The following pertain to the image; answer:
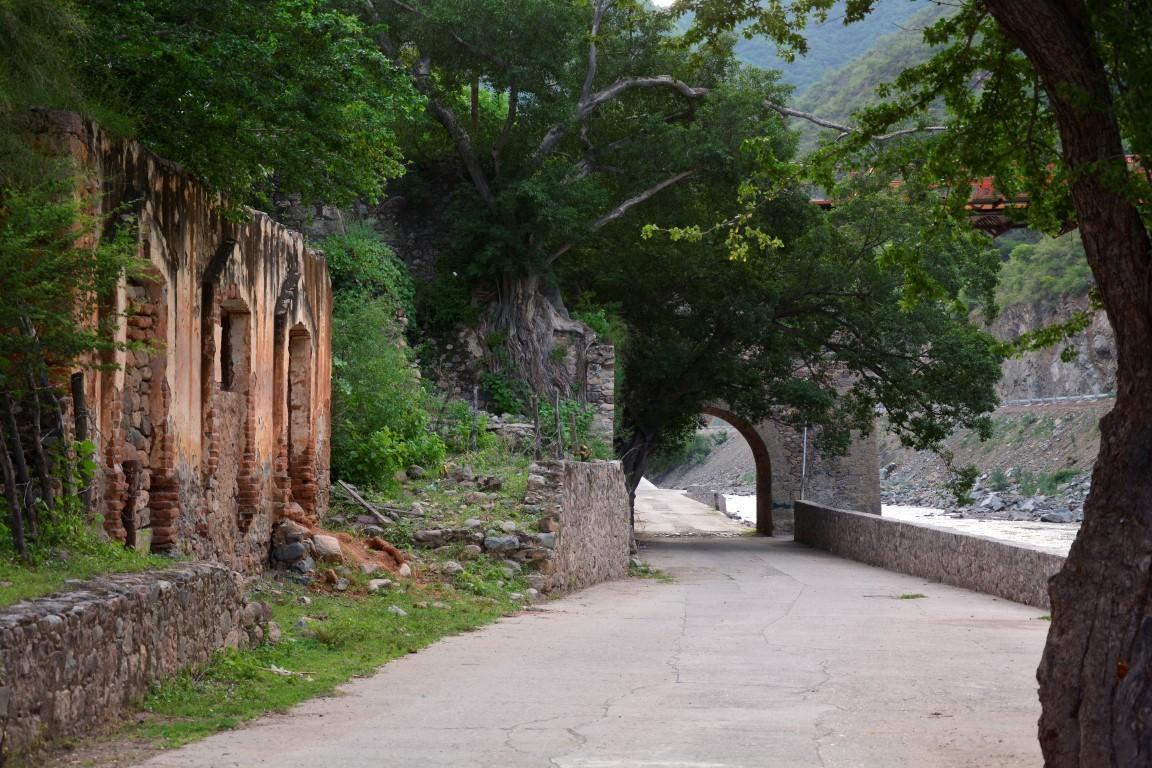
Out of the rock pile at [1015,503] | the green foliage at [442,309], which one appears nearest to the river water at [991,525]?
the rock pile at [1015,503]

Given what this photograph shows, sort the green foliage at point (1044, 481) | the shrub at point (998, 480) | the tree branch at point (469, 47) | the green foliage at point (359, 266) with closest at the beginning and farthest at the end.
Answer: the green foliage at point (359, 266)
the tree branch at point (469, 47)
the green foliage at point (1044, 481)
the shrub at point (998, 480)

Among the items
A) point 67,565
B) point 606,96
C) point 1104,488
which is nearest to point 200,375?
point 67,565

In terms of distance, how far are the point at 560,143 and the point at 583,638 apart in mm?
16688

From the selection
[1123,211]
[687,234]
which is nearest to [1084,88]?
[1123,211]

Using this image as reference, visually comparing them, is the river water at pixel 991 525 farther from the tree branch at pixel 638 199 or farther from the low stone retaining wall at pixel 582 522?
the tree branch at pixel 638 199

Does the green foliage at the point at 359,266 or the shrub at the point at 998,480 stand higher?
the green foliage at the point at 359,266

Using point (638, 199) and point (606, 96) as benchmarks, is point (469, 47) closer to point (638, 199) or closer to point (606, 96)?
point (606, 96)

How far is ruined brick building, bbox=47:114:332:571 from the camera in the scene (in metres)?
8.73

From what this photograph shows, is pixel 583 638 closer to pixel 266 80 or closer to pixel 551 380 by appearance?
pixel 266 80

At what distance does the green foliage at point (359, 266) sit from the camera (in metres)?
19.6

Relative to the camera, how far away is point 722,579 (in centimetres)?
1897

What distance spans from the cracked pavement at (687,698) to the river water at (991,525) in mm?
7768

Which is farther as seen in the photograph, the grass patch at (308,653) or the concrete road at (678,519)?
the concrete road at (678,519)

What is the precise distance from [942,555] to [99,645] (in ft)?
45.1
